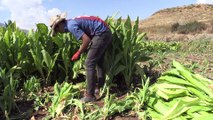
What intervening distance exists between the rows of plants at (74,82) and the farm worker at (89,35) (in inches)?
8.9

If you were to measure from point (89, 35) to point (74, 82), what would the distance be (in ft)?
2.93

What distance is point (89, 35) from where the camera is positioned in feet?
14.6

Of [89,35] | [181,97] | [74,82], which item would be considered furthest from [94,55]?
[181,97]

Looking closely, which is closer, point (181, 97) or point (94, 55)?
point (181, 97)

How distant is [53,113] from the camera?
3.81m

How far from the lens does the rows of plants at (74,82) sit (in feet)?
11.4

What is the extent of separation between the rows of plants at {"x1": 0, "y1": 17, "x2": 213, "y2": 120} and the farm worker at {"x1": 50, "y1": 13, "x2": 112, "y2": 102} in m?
0.23

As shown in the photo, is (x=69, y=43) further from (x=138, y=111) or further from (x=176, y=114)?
(x=176, y=114)

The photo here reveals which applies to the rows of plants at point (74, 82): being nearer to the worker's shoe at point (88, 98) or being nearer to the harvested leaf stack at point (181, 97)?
the harvested leaf stack at point (181, 97)

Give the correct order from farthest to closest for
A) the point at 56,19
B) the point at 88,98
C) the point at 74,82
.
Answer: the point at 74,82 < the point at 56,19 < the point at 88,98

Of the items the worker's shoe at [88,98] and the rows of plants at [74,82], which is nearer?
the rows of plants at [74,82]

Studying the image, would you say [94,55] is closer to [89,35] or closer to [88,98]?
[89,35]

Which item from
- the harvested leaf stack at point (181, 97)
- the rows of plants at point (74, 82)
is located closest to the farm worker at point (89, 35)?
the rows of plants at point (74, 82)


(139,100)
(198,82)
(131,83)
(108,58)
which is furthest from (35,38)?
(198,82)
